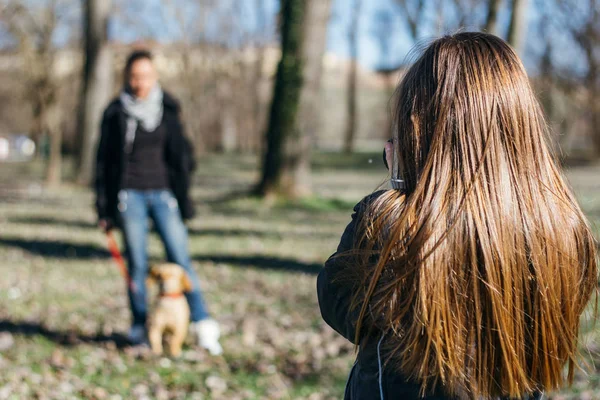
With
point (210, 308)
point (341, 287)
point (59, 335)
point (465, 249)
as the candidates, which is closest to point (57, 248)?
point (210, 308)

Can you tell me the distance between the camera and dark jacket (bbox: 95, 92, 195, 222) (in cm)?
493

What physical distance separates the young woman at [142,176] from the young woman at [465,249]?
3373 millimetres

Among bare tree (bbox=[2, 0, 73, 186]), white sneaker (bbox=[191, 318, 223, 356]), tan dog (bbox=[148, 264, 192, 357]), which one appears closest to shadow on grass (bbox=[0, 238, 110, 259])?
white sneaker (bbox=[191, 318, 223, 356])

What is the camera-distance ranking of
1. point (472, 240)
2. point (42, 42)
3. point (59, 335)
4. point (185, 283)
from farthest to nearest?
point (42, 42) → point (59, 335) → point (185, 283) → point (472, 240)

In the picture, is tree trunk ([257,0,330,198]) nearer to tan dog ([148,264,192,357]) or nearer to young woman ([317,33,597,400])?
tan dog ([148,264,192,357])

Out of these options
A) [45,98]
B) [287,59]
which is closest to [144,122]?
[287,59]

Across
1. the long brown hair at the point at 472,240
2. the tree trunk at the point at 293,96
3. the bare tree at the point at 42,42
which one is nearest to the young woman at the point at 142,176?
the long brown hair at the point at 472,240

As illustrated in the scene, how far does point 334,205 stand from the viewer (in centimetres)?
1361

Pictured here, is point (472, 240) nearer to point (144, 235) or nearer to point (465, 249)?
point (465, 249)

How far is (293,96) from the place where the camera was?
1311 cm

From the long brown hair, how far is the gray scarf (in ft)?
11.3

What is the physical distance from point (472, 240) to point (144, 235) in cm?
368

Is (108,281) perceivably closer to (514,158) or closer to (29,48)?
(514,158)

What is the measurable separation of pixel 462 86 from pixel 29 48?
24.5 m
